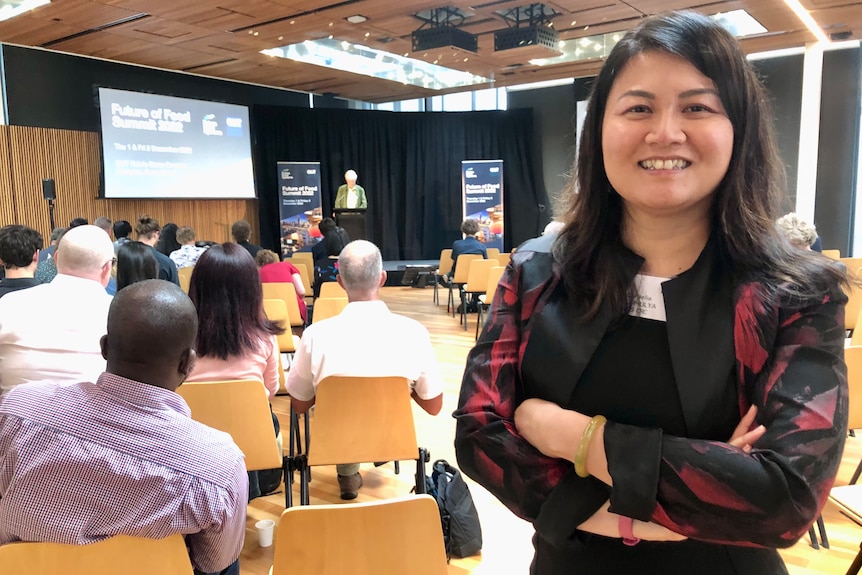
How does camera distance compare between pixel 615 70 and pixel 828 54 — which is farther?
pixel 828 54

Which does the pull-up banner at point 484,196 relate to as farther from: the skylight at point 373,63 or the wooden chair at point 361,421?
the wooden chair at point 361,421

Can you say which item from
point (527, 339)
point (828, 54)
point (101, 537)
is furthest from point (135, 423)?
point (828, 54)

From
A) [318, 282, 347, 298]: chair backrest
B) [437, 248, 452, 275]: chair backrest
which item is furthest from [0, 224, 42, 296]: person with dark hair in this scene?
[437, 248, 452, 275]: chair backrest

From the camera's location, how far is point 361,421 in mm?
2482

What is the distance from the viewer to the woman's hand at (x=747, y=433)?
840 mm

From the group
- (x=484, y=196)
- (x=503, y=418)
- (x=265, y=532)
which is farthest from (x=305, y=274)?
(x=503, y=418)

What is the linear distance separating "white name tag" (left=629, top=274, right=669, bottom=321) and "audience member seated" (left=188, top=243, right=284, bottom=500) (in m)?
2.19

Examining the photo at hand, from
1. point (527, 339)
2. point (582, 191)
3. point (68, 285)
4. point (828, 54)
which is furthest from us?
point (828, 54)

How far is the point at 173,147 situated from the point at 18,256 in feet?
22.8

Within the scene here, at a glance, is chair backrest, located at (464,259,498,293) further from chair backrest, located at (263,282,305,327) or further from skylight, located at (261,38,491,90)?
skylight, located at (261,38,491,90)

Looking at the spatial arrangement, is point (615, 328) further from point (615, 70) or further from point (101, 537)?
point (101, 537)

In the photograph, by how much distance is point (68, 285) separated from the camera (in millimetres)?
2492

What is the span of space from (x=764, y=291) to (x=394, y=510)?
0.91 meters

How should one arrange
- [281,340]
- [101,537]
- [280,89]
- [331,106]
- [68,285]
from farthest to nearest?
[331,106] → [280,89] → [281,340] → [68,285] → [101,537]
